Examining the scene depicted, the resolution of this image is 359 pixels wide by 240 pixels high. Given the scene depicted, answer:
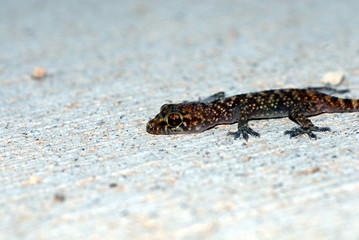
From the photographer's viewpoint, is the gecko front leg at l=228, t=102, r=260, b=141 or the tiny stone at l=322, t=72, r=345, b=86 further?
the tiny stone at l=322, t=72, r=345, b=86

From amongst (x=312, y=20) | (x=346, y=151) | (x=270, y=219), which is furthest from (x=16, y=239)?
(x=312, y=20)

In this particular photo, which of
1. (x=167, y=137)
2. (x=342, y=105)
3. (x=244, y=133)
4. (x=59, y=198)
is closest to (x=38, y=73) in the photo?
(x=167, y=137)

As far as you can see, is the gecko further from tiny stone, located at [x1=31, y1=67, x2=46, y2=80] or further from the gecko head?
tiny stone, located at [x1=31, y1=67, x2=46, y2=80]

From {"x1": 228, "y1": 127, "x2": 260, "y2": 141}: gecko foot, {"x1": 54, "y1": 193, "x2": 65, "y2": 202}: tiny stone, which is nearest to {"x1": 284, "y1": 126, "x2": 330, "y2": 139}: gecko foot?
{"x1": 228, "y1": 127, "x2": 260, "y2": 141}: gecko foot

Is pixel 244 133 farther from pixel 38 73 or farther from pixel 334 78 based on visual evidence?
pixel 38 73

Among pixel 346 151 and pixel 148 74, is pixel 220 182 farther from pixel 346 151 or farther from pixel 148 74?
pixel 148 74

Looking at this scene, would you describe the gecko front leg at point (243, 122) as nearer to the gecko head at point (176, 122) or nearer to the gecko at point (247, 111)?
the gecko at point (247, 111)
